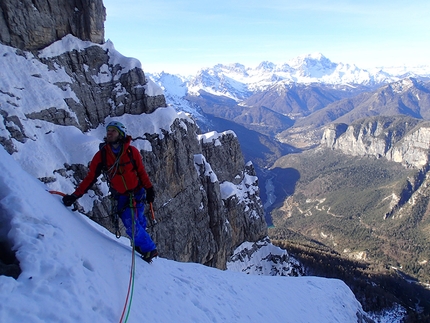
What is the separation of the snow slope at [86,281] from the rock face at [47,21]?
2025cm

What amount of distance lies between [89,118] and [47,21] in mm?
9083

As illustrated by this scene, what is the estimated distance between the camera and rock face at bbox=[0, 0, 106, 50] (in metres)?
23.4

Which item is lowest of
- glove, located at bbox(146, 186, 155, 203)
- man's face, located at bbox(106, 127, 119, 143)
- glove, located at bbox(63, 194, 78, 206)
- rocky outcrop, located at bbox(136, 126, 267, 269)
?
rocky outcrop, located at bbox(136, 126, 267, 269)

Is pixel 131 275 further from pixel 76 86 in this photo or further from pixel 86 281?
pixel 76 86

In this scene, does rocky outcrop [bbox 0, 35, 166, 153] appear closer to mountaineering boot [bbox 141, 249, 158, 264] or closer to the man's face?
the man's face

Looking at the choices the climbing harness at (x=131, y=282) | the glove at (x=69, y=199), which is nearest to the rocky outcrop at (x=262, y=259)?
the climbing harness at (x=131, y=282)

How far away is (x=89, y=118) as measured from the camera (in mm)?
27906

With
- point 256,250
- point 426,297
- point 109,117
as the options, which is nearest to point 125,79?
point 109,117

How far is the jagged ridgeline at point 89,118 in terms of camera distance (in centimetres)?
2159

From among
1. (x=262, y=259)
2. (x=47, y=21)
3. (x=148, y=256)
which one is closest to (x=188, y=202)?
(x=47, y=21)

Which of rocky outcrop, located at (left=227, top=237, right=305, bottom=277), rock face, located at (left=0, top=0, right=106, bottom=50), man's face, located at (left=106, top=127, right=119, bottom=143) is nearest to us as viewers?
man's face, located at (left=106, top=127, right=119, bottom=143)

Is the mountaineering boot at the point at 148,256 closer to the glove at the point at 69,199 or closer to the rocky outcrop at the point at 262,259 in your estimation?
the glove at the point at 69,199

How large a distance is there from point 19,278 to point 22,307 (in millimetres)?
806

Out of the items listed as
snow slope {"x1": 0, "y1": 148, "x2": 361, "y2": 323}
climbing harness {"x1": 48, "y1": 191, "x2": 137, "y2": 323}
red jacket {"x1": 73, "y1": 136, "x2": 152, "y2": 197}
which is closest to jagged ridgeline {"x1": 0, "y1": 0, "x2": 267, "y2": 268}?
red jacket {"x1": 73, "y1": 136, "x2": 152, "y2": 197}
